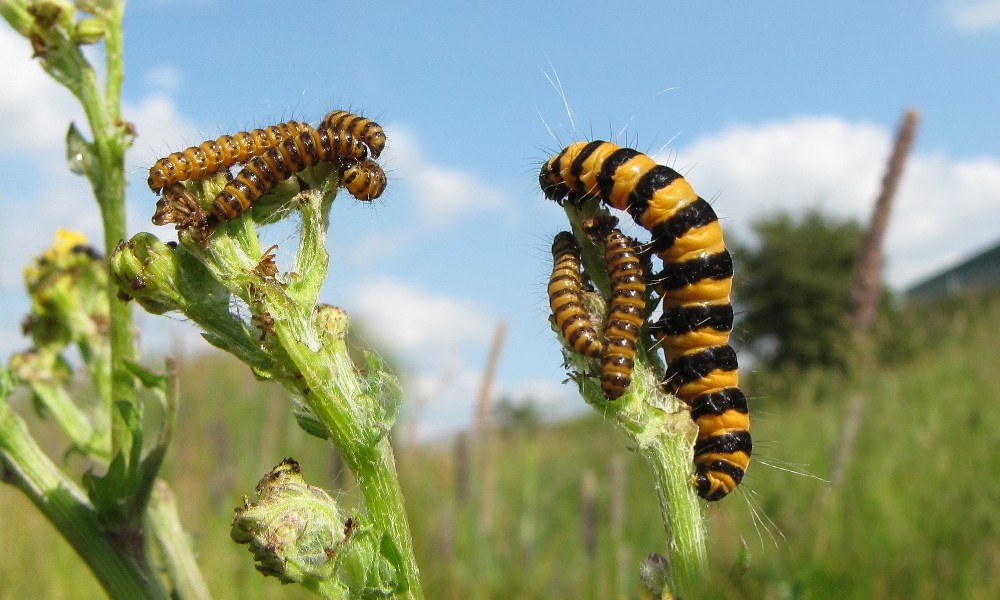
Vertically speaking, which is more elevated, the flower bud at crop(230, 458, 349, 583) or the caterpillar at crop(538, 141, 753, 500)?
the caterpillar at crop(538, 141, 753, 500)

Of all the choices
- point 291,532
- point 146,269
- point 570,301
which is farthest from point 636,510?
point 146,269

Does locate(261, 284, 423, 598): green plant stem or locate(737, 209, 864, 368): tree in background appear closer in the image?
locate(261, 284, 423, 598): green plant stem

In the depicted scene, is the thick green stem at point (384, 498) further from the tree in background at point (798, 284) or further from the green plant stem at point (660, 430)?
the tree in background at point (798, 284)

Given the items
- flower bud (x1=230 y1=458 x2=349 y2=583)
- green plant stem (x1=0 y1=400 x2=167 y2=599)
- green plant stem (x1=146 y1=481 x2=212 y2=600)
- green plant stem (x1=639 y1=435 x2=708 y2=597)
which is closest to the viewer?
flower bud (x1=230 y1=458 x2=349 y2=583)

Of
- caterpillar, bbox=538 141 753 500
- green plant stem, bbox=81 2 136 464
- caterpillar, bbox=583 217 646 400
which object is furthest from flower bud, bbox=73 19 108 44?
caterpillar, bbox=583 217 646 400

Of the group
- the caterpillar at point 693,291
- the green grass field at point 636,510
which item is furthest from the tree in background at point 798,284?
the caterpillar at point 693,291

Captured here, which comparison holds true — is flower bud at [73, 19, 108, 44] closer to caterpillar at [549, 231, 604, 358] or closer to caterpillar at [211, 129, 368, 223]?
caterpillar at [211, 129, 368, 223]
